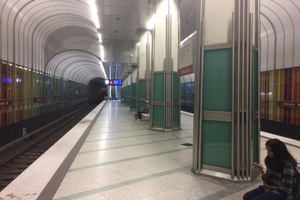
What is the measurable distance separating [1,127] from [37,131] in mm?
4491

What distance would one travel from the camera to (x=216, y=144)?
3998mm

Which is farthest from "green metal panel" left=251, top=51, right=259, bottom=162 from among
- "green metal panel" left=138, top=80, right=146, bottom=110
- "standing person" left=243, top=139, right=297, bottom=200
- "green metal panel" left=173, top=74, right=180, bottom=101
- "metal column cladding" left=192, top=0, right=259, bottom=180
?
"green metal panel" left=138, top=80, right=146, bottom=110

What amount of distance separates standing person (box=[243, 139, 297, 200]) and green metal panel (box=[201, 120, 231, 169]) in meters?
1.24

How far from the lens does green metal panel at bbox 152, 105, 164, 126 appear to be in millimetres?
9344

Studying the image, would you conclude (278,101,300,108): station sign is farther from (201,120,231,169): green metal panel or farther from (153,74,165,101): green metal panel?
(201,120,231,169): green metal panel

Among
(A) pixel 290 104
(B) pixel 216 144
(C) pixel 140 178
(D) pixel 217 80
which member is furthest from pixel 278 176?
(A) pixel 290 104

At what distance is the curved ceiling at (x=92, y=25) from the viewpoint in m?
10.1

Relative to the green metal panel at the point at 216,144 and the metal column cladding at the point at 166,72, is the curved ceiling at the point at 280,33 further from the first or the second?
the green metal panel at the point at 216,144

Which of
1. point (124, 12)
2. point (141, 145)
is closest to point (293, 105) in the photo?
point (141, 145)

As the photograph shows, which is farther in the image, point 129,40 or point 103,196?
point 129,40

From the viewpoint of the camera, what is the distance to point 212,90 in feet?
13.2

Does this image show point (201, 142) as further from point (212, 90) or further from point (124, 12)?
point (124, 12)

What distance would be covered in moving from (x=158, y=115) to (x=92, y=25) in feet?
32.4

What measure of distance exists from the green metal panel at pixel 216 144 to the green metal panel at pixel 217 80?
0.31m
